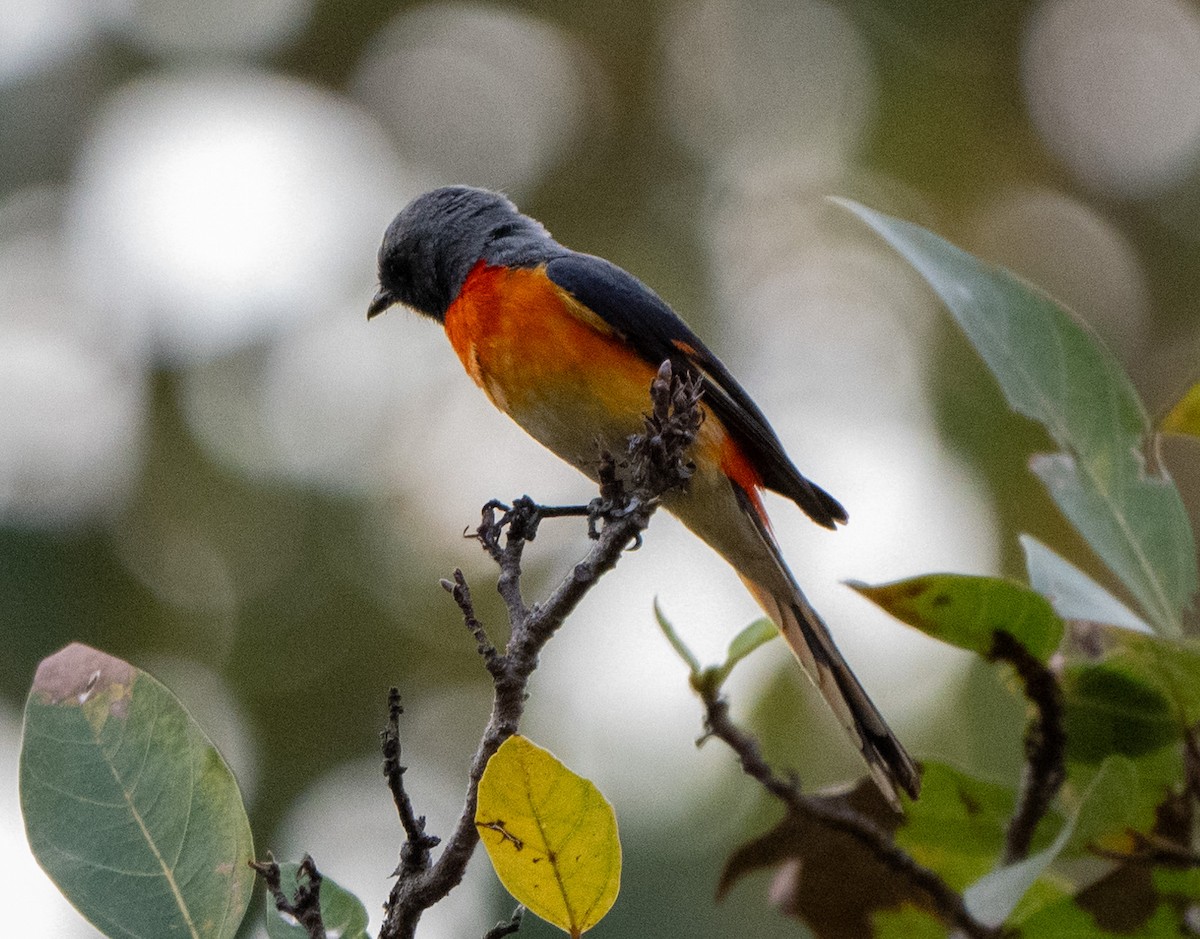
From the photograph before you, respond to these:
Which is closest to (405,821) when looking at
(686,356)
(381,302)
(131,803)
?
(131,803)

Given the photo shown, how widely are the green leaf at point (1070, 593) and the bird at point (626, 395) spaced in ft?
3.73

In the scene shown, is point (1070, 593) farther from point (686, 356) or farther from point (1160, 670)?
point (686, 356)

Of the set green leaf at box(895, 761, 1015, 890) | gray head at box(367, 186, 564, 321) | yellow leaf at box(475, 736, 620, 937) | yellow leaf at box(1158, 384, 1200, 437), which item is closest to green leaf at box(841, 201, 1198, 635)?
yellow leaf at box(1158, 384, 1200, 437)

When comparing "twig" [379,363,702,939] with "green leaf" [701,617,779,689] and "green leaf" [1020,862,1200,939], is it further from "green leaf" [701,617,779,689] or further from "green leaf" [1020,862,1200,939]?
"green leaf" [1020,862,1200,939]

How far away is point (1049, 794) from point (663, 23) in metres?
8.35

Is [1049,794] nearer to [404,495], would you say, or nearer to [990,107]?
[404,495]

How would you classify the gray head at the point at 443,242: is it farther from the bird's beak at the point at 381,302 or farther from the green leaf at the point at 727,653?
the green leaf at the point at 727,653

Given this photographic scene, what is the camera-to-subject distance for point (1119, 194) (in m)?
9.12

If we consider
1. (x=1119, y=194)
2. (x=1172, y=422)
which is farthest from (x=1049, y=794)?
(x=1119, y=194)

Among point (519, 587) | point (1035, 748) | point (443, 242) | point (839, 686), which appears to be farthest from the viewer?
point (443, 242)

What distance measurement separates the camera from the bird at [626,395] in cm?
383

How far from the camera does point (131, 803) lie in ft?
6.45

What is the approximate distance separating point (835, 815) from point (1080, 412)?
0.98m

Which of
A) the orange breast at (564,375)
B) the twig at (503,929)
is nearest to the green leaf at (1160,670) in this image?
the twig at (503,929)
